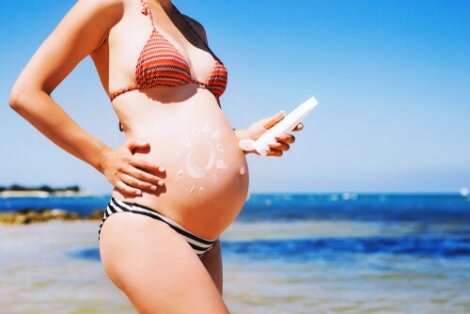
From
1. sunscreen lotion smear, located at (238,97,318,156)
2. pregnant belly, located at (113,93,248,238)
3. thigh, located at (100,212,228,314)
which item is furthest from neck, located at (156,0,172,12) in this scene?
thigh, located at (100,212,228,314)

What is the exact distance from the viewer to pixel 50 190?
97.9 meters

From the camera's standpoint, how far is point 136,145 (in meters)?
2.19

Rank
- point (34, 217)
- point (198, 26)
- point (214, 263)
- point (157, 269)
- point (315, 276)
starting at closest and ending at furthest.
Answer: point (157, 269)
point (214, 263)
point (198, 26)
point (315, 276)
point (34, 217)

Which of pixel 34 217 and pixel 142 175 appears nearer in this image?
pixel 142 175

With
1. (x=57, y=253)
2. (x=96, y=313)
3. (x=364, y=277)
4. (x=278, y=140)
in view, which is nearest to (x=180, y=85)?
(x=278, y=140)

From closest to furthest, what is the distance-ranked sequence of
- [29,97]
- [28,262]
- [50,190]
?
[29,97] → [28,262] → [50,190]

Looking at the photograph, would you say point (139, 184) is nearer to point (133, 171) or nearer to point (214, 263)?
point (133, 171)

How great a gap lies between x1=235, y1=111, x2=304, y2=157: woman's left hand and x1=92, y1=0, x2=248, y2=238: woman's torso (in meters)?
0.13

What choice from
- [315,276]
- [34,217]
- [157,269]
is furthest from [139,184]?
[34,217]

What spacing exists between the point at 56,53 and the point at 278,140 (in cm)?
82

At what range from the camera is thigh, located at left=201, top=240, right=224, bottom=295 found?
251cm

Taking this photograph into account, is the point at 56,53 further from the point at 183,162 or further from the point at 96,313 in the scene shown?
the point at 96,313

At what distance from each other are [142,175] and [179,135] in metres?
0.19

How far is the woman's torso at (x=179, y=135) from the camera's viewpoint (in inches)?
86.9
